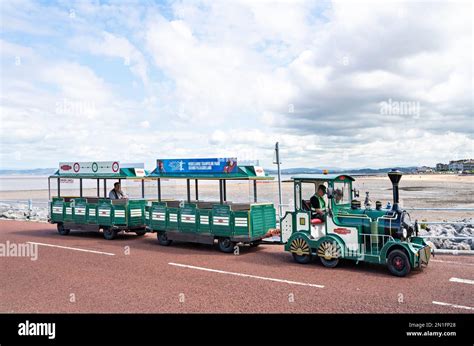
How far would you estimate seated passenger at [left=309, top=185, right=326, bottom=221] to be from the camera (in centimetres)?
1072

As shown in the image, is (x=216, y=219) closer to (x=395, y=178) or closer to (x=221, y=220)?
(x=221, y=220)

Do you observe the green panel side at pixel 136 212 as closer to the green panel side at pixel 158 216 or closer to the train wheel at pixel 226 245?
the green panel side at pixel 158 216

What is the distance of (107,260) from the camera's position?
11.9m

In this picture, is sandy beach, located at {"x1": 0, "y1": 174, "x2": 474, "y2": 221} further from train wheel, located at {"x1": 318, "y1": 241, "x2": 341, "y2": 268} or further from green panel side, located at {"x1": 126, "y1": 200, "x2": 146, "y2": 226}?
train wheel, located at {"x1": 318, "y1": 241, "x2": 341, "y2": 268}

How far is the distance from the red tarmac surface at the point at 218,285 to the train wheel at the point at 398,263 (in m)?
0.23

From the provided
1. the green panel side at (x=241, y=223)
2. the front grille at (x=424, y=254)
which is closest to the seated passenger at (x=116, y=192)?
the green panel side at (x=241, y=223)

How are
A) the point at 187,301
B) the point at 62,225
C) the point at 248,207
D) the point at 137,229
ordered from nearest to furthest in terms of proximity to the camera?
the point at 187,301, the point at 248,207, the point at 137,229, the point at 62,225

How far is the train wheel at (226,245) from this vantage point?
12805 millimetres

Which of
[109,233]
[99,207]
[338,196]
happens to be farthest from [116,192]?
[338,196]

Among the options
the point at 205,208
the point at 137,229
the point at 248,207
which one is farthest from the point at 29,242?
the point at 248,207

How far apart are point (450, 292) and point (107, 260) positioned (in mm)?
8926

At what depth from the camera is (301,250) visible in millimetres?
10781

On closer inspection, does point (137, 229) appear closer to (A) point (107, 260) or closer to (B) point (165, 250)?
(B) point (165, 250)

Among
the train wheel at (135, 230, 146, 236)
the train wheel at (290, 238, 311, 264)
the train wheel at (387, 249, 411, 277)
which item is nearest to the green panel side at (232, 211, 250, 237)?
the train wheel at (290, 238, 311, 264)
